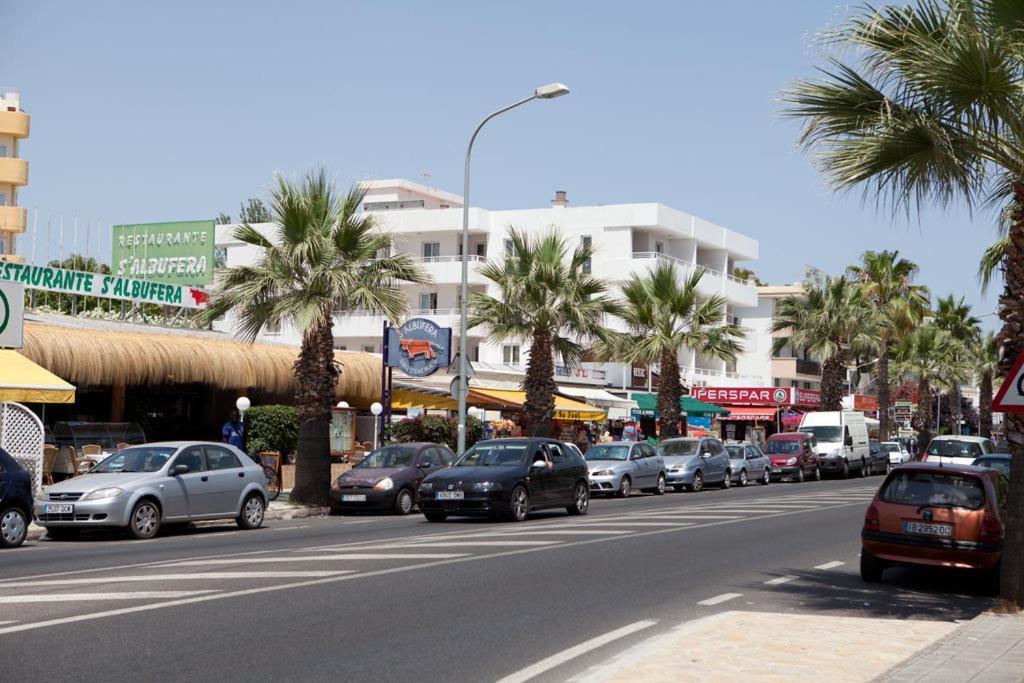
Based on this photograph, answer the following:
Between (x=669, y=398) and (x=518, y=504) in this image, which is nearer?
(x=518, y=504)

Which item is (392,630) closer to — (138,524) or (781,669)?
(781,669)

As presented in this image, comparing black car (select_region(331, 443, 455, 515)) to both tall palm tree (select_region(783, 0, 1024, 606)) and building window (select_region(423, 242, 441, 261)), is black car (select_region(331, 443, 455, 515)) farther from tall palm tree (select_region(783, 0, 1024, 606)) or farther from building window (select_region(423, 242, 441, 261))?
building window (select_region(423, 242, 441, 261))

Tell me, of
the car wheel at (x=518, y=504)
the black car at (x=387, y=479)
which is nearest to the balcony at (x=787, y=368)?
the black car at (x=387, y=479)

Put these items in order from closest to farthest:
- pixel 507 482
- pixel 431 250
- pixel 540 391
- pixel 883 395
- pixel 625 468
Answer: pixel 507 482 → pixel 625 468 → pixel 540 391 → pixel 883 395 → pixel 431 250

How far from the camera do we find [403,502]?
25.5 metres

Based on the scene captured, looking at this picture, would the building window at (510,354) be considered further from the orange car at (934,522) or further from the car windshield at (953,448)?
the orange car at (934,522)

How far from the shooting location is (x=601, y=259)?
63.5 metres

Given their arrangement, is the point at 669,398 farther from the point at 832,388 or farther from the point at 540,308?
the point at 832,388

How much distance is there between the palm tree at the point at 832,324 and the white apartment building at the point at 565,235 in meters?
6.73

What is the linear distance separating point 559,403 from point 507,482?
1922 cm

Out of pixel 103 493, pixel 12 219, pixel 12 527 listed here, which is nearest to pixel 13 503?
pixel 12 527

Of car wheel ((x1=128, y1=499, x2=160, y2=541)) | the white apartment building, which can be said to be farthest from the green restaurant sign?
the white apartment building

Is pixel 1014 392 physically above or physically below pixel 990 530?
above

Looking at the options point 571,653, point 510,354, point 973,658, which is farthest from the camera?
point 510,354
